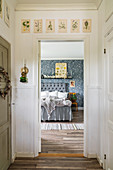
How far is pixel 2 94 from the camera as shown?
6.50ft

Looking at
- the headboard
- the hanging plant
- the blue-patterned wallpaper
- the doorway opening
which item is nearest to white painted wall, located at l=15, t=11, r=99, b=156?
the hanging plant

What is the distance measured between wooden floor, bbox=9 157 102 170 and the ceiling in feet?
9.33

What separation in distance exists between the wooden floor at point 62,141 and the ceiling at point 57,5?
2.87 meters

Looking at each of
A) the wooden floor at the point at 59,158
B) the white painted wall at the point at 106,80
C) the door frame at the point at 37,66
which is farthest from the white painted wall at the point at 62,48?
the wooden floor at the point at 59,158

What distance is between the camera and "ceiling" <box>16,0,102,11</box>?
2496 mm

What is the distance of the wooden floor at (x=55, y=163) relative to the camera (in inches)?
89.7

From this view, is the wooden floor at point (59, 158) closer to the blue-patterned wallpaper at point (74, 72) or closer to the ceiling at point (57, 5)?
the ceiling at point (57, 5)

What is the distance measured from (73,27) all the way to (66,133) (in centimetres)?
284

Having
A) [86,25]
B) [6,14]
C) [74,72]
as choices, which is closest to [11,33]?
[6,14]

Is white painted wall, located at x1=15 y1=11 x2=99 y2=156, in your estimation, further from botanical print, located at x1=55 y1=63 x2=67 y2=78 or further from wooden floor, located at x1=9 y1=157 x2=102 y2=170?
botanical print, located at x1=55 y1=63 x2=67 y2=78

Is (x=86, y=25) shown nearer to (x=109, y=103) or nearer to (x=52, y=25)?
(x=52, y=25)

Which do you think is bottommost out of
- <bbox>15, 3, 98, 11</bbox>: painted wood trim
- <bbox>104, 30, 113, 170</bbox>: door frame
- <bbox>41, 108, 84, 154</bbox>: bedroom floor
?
<bbox>41, 108, 84, 154</bbox>: bedroom floor

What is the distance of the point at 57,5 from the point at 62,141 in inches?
119

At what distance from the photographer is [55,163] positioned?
94.6 inches
